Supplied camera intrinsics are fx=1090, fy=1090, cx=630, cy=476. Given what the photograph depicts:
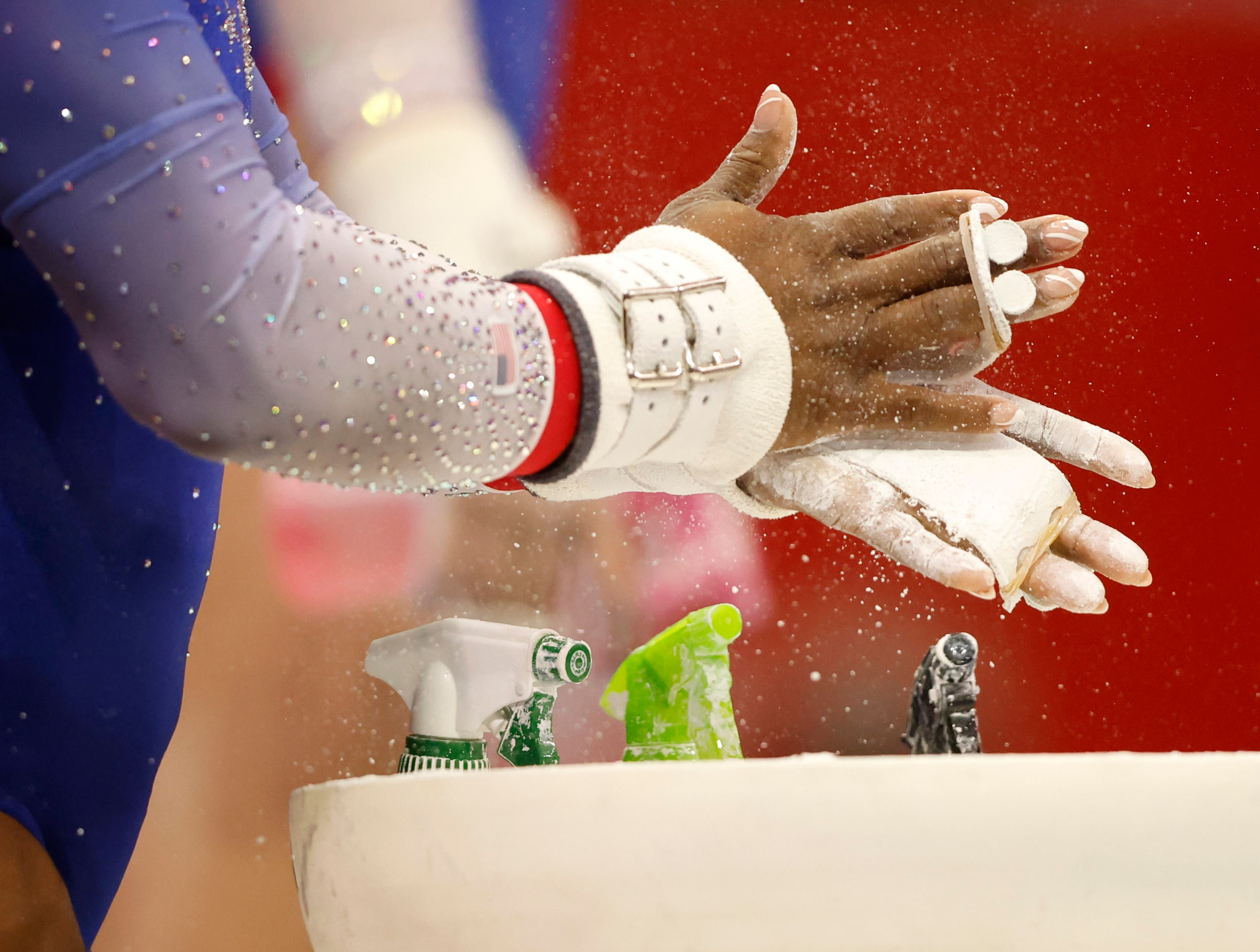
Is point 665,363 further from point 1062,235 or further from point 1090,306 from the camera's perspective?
point 1090,306

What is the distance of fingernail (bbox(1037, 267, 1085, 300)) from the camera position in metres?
0.49

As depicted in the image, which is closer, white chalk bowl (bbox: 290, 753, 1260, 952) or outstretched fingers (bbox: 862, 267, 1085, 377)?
white chalk bowl (bbox: 290, 753, 1260, 952)

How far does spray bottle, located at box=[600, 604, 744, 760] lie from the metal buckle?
10.3 inches

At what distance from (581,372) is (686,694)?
318 mm

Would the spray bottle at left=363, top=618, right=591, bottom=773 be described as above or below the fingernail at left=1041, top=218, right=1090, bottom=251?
below

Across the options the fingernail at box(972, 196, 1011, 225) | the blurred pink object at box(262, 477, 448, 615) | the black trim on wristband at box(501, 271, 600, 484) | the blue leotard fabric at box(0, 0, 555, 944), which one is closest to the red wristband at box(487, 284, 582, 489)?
the black trim on wristband at box(501, 271, 600, 484)

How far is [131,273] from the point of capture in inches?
12.1

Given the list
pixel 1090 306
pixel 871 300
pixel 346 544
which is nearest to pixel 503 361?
pixel 871 300

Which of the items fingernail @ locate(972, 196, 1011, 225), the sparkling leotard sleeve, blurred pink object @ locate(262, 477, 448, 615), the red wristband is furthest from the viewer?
blurred pink object @ locate(262, 477, 448, 615)

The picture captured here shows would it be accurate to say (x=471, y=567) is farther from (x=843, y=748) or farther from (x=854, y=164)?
(x=854, y=164)

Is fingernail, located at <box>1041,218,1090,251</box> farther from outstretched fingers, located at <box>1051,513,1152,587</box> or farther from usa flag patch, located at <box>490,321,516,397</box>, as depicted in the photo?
usa flag patch, located at <box>490,321,516,397</box>

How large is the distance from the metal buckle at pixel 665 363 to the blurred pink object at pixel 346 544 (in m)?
0.39

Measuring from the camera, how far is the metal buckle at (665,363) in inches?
16.5

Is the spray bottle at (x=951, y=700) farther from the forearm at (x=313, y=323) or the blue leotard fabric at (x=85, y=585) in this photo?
the blue leotard fabric at (x=85, y=585)
